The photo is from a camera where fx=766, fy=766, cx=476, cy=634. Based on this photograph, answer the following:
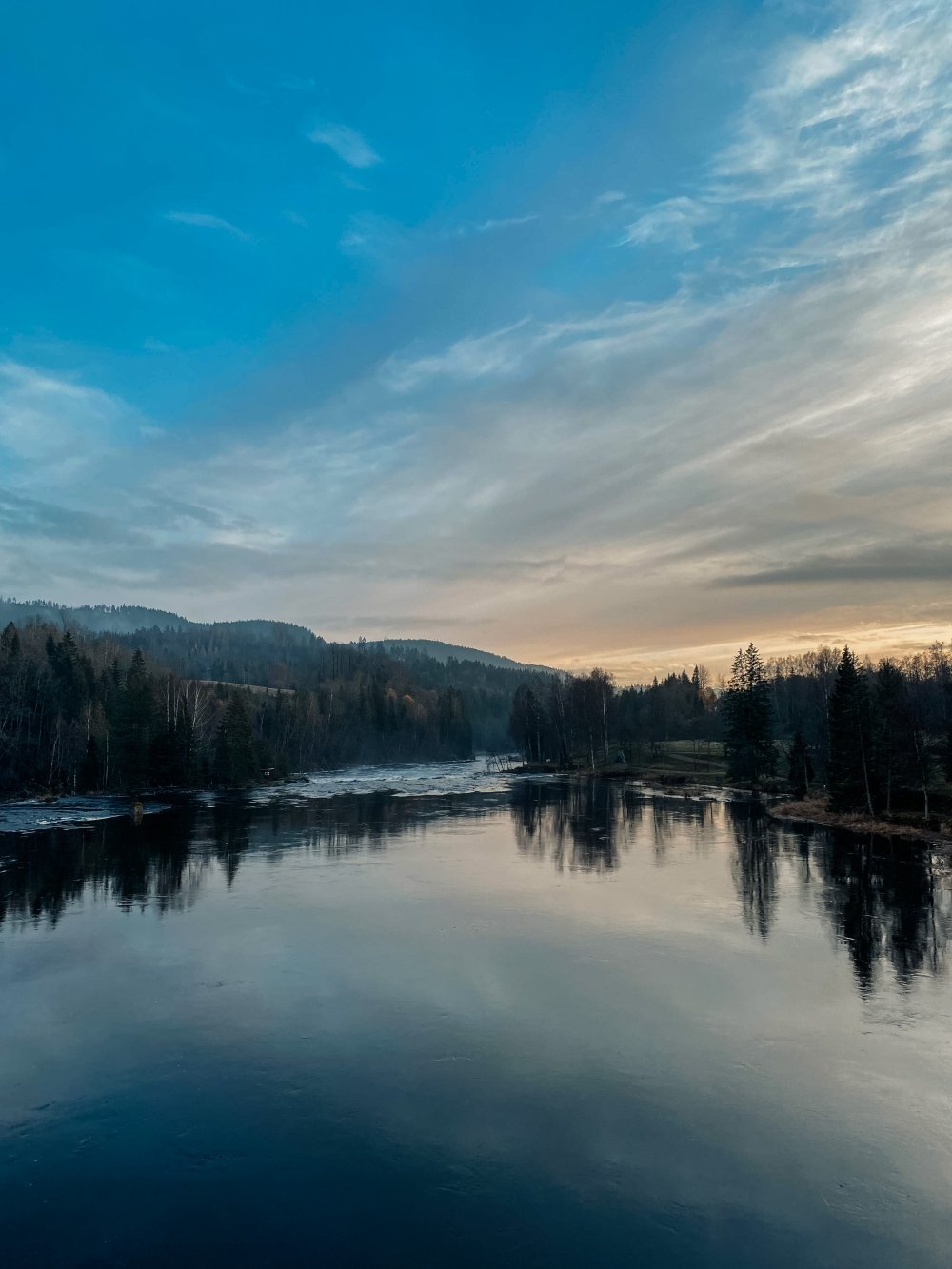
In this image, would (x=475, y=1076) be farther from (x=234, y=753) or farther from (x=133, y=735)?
(x=133, y=735)

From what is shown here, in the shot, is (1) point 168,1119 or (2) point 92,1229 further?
(1) point 168,1119

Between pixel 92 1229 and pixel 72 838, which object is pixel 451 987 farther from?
pixel 72 838

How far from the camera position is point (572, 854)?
40.3 metres

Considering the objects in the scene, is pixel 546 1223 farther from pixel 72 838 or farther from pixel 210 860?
pixel 72 838

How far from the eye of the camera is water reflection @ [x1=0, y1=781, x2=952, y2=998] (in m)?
26.2

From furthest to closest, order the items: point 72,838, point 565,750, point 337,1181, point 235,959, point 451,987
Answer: point 565,750 → point 72,838 → point 235,959 → point 451,987 → point 337,1181

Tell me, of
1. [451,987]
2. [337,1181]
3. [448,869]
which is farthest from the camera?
[448,869]

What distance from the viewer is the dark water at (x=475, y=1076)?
32.8 ft

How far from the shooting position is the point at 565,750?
119938mm

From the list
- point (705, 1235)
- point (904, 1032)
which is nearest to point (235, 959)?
point (705, 1235)

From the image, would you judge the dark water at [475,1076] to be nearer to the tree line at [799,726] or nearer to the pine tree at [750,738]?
the tree line at [799,726]

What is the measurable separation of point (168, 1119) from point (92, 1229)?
2.64 m

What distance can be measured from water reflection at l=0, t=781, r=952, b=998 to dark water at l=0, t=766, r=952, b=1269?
34 centimetres

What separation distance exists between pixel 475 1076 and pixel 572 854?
1057 inches
